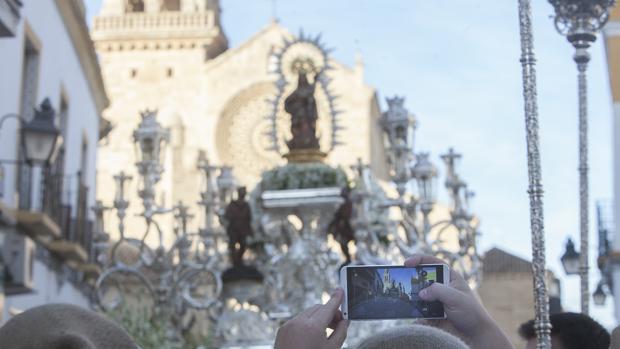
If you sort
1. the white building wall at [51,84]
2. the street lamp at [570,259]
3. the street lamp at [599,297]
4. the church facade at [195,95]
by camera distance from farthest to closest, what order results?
the church facade at [195,95] < the street lamp at [599,297] < the street lamp at [570,259] < the white building wall at [51,84]

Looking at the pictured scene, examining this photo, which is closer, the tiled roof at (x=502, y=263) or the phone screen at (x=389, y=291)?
the phone screen at (x=389, y=291)

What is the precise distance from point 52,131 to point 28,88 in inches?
274

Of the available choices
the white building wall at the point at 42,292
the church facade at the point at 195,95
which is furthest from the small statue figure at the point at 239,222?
the church facade at the point at 195,95

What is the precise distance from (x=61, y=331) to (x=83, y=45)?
831 inches

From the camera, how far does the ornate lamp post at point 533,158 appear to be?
524cm

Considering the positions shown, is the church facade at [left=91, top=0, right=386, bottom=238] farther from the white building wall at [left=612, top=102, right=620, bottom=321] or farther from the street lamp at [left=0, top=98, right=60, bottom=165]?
the street lamp at [left=0, top=98, right=60, bottom=165]

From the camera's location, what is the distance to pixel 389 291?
11.9 feet

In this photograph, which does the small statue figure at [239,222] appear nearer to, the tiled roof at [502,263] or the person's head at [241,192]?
the person's head at [241,192]

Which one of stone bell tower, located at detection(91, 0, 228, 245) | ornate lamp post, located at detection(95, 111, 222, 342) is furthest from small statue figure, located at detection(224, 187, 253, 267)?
stone bell tower, located at detection(91, 0, 228, 245)

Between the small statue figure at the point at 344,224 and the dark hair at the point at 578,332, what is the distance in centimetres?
951

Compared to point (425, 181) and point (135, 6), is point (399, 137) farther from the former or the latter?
point (135, 6)

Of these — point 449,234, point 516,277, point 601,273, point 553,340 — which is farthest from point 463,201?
point 516,277

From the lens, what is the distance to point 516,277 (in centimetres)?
4403

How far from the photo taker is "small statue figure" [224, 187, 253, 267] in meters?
13.9
